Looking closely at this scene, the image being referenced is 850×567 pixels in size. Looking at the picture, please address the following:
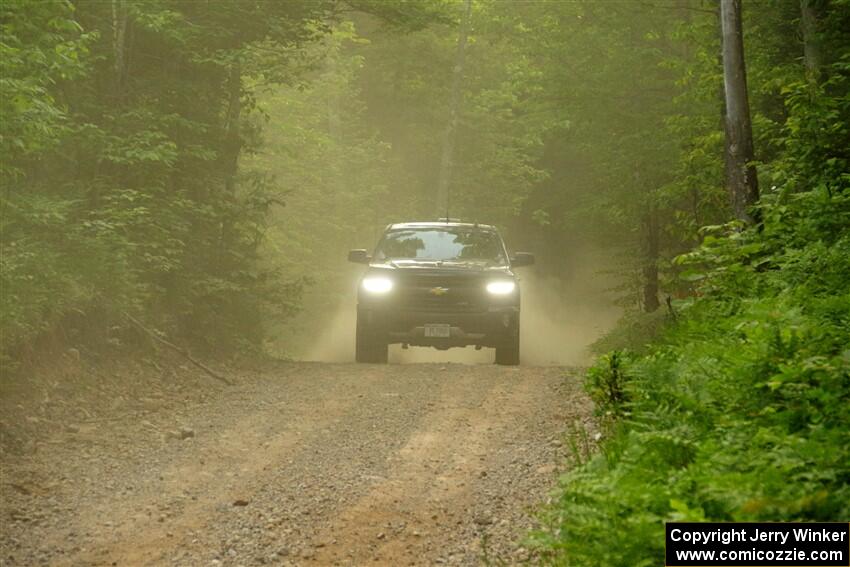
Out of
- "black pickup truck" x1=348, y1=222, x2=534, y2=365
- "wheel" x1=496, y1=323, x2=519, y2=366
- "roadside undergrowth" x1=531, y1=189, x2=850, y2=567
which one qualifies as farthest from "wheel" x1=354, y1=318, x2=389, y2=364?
"roadside undergrowth" x1=531, y1=189, x2=850, y2=567

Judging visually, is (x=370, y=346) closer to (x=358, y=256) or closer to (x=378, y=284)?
(x=378, y=284)

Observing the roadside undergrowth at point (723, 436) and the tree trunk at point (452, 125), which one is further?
the tree trunk at point (452, 125)

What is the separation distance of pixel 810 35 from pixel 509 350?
616 centimetres

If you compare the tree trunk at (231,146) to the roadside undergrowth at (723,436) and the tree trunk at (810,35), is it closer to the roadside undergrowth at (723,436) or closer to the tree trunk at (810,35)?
the tree trunk at (810,35)

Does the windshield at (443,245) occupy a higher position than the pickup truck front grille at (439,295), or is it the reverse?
the windshield at (443,245)

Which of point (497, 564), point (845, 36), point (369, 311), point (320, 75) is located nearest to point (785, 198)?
point (845, 36)

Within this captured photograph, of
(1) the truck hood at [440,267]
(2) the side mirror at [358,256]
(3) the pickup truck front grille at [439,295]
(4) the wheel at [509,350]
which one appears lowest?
(4) the wheel at [509,350]

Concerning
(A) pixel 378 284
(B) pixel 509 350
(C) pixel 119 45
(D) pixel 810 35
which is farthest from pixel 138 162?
(D) pixel 810 35

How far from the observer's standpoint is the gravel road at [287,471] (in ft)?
22.4

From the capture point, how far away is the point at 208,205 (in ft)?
51.6

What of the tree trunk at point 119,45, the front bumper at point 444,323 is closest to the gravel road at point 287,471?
the front bumper at point 444,323

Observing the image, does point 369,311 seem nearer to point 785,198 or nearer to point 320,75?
point 785,198

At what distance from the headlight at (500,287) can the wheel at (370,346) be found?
182 centimetres

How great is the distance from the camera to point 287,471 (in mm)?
8734
